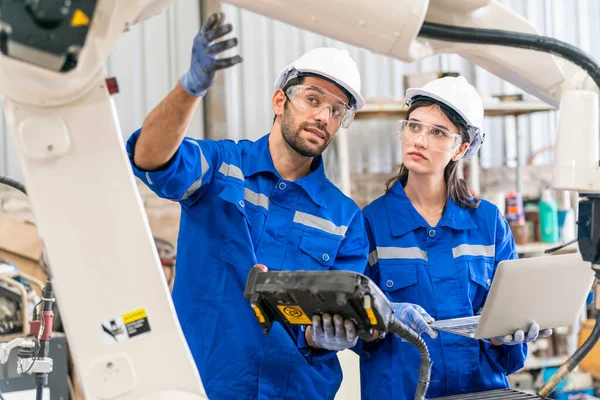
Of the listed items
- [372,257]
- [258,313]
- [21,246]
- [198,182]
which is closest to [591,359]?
[372,257]

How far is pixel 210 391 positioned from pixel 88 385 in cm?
76

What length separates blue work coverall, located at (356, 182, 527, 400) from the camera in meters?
1.97

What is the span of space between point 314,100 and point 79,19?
1.07m

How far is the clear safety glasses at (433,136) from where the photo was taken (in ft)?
6.87

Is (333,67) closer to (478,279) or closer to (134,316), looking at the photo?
(478,279)

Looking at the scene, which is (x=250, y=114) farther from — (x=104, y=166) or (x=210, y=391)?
(x=104, y=166)

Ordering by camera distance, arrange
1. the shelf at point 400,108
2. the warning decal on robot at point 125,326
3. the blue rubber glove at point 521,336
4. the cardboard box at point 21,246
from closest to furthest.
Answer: the warning decal on robot at point 125,326 < the blue rubber glove at point 521,336 < the cardboard box at point 21,246 < the shelf at point 400,108

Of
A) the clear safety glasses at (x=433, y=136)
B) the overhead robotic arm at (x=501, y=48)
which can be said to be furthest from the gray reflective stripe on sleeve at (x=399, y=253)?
the overhead robotic arm at (x=501, y=48)

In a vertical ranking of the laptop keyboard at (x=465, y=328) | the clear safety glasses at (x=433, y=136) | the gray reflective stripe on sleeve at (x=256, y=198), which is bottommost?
the laptop keyboard at (x=465, y=328)

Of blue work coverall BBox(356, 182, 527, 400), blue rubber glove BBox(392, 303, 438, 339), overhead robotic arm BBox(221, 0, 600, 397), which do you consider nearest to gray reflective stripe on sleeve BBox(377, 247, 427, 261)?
blue work coverall BBox(356, 182, 527, 400)

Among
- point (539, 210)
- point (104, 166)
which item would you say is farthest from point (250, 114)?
point (104, 166)

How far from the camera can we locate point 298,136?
73.0 inches

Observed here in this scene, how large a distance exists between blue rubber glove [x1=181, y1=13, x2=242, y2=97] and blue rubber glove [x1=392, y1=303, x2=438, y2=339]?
92cm

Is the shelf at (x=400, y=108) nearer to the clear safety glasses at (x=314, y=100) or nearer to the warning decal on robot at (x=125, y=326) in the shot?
the clear safety glasses at (x=314, y=100)
